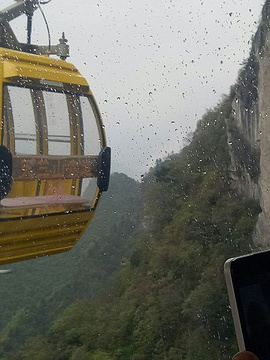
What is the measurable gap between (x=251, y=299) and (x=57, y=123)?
1961 mm

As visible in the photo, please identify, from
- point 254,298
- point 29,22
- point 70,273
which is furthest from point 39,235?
point 254,298

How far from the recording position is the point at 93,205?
2521 mm

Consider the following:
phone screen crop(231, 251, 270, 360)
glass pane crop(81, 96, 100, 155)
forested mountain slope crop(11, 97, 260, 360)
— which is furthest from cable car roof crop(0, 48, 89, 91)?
phone screen crop(231, 251, 270, 360)

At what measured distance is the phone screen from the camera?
0.54m

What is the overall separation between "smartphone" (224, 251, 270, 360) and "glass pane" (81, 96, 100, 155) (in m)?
1.94

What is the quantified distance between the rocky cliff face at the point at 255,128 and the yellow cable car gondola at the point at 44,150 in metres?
0.72

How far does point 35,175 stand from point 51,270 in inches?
24.1

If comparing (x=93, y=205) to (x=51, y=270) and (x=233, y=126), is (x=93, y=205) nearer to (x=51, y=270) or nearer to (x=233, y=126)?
(x=51, y=270)

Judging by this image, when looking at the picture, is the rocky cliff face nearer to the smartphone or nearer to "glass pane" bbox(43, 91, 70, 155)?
"glass pane" bbox(43, 91, 70, 155)

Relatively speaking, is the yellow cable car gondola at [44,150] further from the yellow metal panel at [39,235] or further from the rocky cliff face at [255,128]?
the rocky cliff face at [255,128]

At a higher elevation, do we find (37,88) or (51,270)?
(37,88)

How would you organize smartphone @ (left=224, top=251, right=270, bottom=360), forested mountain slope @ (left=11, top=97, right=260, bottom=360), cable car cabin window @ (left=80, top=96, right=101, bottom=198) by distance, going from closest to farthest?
smartphone @ (left=224, top=251, right=270, bottom=360), forested mountain slope @ (left=11, top=97, right=260, bottom=360), cable car cabin window @ (left=80, top=96, right=101, bottom=198)

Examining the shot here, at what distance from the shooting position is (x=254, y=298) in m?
0.57

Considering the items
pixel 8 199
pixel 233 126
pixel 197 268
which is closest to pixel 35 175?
pixel 8 199
